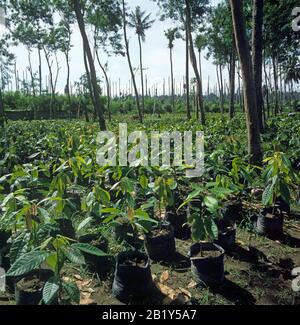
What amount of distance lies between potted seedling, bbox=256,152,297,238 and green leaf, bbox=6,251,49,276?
184 centimetres

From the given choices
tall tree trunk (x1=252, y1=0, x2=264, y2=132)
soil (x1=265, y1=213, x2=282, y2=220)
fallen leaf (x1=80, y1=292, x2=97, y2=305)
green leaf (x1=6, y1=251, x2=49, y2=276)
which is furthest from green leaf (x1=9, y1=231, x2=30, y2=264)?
tall tree trunk (x1=252, y1=0, x2=264, y2=132)

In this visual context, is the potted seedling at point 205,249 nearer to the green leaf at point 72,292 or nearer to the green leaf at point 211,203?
the green leaf at point 211,203

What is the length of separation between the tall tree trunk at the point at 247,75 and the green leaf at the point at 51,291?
11.6ft

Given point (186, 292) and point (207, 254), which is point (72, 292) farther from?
point (207, 254)

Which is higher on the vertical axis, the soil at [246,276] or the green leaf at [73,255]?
the green leaf at [73,255]

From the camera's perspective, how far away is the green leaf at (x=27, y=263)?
1481 mm

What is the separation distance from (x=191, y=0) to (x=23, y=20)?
12.7 m

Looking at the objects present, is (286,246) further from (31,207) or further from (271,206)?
(31,207)

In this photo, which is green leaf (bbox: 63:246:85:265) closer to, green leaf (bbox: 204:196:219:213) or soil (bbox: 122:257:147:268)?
green leaf (bbox: 204:196:219:213)

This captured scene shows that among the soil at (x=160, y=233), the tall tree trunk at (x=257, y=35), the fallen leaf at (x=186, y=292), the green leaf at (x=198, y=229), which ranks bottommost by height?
the fallen leaf at (x=186, y=292)

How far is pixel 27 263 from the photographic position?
1.51 m

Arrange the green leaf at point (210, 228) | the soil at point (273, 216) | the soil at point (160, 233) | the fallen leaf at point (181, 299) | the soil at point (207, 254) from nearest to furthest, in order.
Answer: the green leaf at point (210, 228)
the fallen leaf at point (181, 299)
the soil at point (207, 254)
the soil at point (160, 233)
the soil at point (273, 216)

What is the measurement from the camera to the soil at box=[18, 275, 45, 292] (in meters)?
2.20

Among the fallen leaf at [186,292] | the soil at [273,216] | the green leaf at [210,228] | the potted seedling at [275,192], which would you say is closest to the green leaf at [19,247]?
the green leaf at [210,228]
